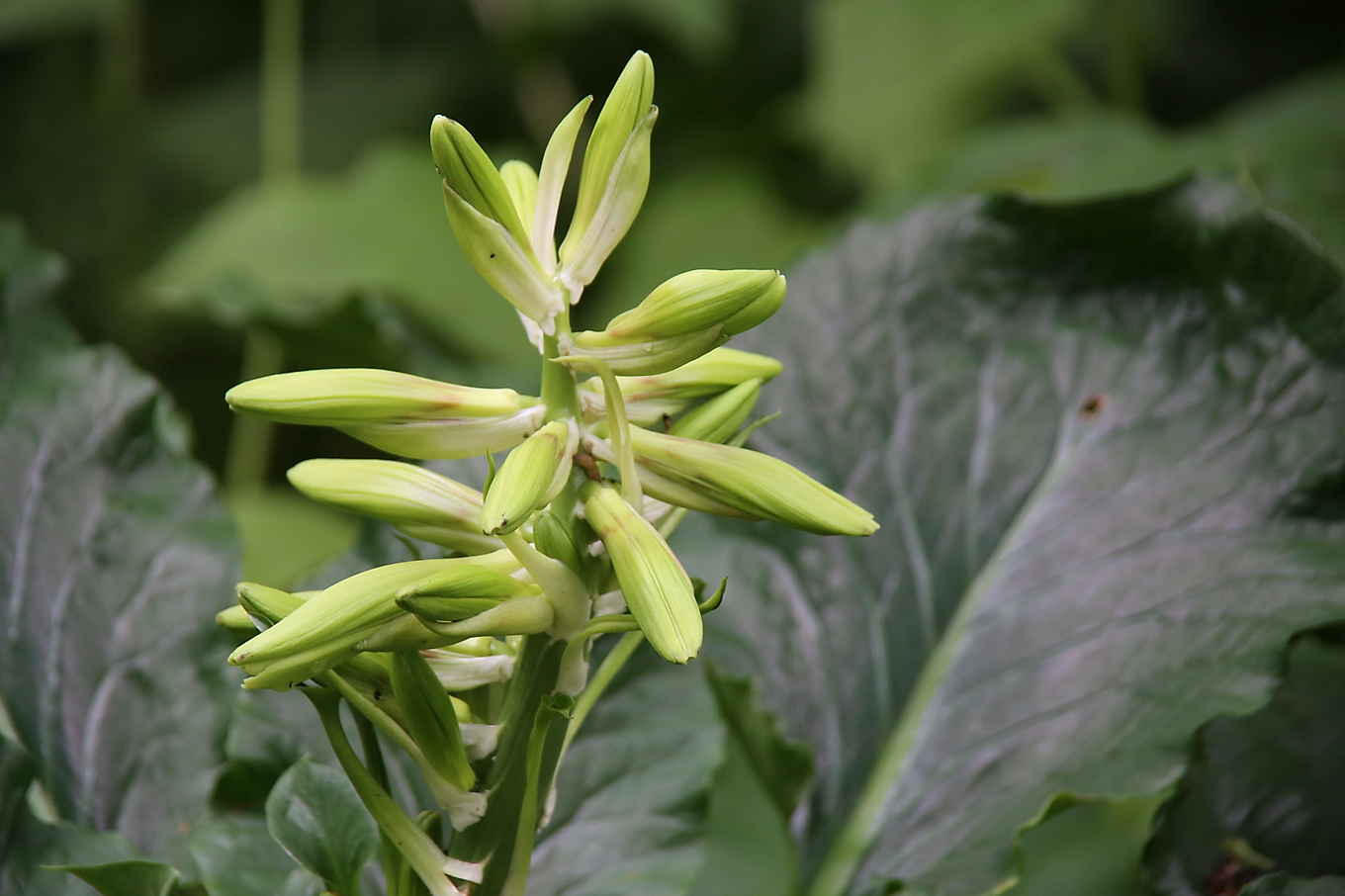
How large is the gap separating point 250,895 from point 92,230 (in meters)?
1.60

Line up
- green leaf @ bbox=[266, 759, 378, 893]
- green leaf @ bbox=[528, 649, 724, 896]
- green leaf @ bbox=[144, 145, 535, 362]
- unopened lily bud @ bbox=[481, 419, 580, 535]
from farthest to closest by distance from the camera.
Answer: green leaf @ bbox=[144, 145, 535, 362] < green leaf @ bbox=[528, 649, 724, 896] < green leaf @ bbox=[266, 759, 378, 893] < unopened lily bud @ bbox=[481, 419, 580, 535]

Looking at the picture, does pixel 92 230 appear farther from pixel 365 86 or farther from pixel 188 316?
pixel 365 86

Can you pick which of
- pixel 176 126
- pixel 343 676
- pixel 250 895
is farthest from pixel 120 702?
pixel 176 126

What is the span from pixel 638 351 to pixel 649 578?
0.07 metres

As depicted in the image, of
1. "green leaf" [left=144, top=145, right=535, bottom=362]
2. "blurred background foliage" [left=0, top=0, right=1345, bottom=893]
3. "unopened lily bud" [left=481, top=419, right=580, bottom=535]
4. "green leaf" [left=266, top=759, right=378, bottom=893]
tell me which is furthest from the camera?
"green leaf" [left=144, top=145, right=535, bottom=362]

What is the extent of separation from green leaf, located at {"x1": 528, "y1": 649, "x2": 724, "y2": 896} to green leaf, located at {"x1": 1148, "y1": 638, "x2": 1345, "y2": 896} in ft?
0.80

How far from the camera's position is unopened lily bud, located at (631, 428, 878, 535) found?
361 mm

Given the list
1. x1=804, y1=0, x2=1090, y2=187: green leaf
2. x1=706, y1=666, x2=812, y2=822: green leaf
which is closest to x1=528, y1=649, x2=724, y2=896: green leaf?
x1=706, y1=666, x2=812, y2=822: green leaf

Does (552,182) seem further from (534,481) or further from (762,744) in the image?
(762,744)

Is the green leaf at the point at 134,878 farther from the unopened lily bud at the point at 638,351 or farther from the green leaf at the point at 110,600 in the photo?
the unopened lily bud at the point at 638,351

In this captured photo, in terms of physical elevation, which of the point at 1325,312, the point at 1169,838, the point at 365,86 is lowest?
the point at 1169,838

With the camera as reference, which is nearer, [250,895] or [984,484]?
[250,895]

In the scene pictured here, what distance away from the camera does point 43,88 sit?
189 cm

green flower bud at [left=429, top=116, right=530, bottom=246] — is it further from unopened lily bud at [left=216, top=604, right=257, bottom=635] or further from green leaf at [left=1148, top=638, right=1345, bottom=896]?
green leaf at [left=1148, top=638, right=1345, bottom=896]
